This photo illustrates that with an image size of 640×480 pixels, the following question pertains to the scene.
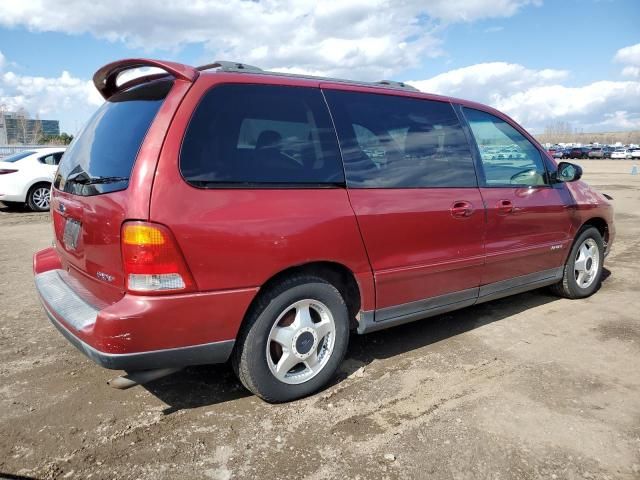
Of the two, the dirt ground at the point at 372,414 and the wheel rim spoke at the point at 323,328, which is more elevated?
the wheel rim spoke at the point at 323,328

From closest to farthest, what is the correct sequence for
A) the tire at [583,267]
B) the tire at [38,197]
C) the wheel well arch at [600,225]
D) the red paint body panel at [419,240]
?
the red paint body panel at [419,240] < the tire at [583,267] < the wheel well arch at [600,225] < the tire at [38,197]

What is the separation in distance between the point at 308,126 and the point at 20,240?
22.6 ft

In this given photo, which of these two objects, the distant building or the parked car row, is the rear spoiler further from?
the distant building

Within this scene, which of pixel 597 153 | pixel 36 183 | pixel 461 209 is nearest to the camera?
pixel 461 209

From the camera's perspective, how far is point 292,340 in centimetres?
297

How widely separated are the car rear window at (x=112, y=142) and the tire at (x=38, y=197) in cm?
941

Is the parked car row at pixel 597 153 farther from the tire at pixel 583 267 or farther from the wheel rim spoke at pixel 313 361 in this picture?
the wheel rim spoke at pixel 313 361

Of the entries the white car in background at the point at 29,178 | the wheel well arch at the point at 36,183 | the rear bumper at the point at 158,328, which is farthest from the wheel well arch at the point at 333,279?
the wheel well arch at the point at 36,183

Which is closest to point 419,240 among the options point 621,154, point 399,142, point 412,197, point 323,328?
point 412,197

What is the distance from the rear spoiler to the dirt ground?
72.8 inches

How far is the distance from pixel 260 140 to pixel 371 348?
184 centimetres

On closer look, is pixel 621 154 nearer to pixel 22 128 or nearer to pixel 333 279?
pixel 333 279

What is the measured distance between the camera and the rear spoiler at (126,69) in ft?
8.96

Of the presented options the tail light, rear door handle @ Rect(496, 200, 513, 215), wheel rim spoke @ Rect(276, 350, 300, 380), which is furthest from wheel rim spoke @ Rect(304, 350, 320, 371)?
rear door handle @ Rect(496, 200, 513, 215)
